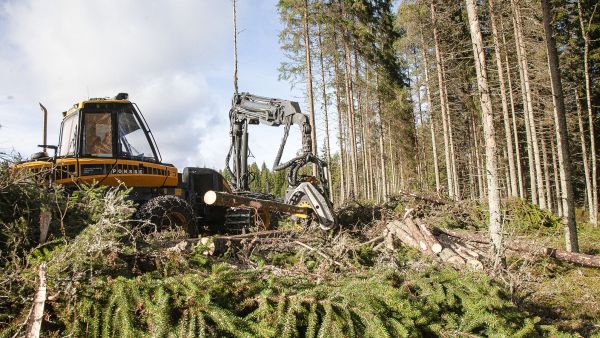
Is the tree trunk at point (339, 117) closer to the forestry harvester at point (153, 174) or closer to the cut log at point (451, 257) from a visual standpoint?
the forestry harvester at point (153, 174)

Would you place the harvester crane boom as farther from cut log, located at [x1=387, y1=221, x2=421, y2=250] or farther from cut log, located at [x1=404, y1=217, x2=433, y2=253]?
cut log, located at [x1=404, y1=217, x2=433, y2=253]

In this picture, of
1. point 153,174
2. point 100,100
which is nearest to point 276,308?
point 153,174

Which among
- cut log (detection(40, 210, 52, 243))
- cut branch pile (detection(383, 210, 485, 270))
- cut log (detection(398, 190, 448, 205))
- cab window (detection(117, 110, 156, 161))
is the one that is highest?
cab window (detection(117, 110, 156, 161))

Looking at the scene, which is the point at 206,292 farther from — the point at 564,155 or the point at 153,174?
the point at 564,155

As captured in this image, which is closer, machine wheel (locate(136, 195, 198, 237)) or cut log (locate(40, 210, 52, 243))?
cut log (locate(40, 210, 52, 243))

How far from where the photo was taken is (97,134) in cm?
705

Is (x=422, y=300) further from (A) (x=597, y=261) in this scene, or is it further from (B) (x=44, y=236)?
(A) (x=597, y=261)

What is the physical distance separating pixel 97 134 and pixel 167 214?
1.90 metres

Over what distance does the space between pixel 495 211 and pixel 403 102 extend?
17.3 metres

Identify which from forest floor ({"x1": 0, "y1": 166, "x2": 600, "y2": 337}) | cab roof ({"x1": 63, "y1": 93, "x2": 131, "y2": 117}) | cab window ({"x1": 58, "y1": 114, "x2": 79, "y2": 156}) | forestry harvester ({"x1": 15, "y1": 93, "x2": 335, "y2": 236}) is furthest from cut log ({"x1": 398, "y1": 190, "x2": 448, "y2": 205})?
cab window ({"x1": 58, "y1": 114, "x2": 79, "y2": 156})

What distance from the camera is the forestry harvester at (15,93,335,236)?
6629mm

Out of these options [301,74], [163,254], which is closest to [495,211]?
[163,254]

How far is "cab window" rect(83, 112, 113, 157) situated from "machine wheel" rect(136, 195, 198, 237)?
1.30m

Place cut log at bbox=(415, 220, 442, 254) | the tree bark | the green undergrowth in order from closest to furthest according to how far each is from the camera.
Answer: the green undergrowth
cut log at bbox=(415, 220, 442, 254)
the tree bark
